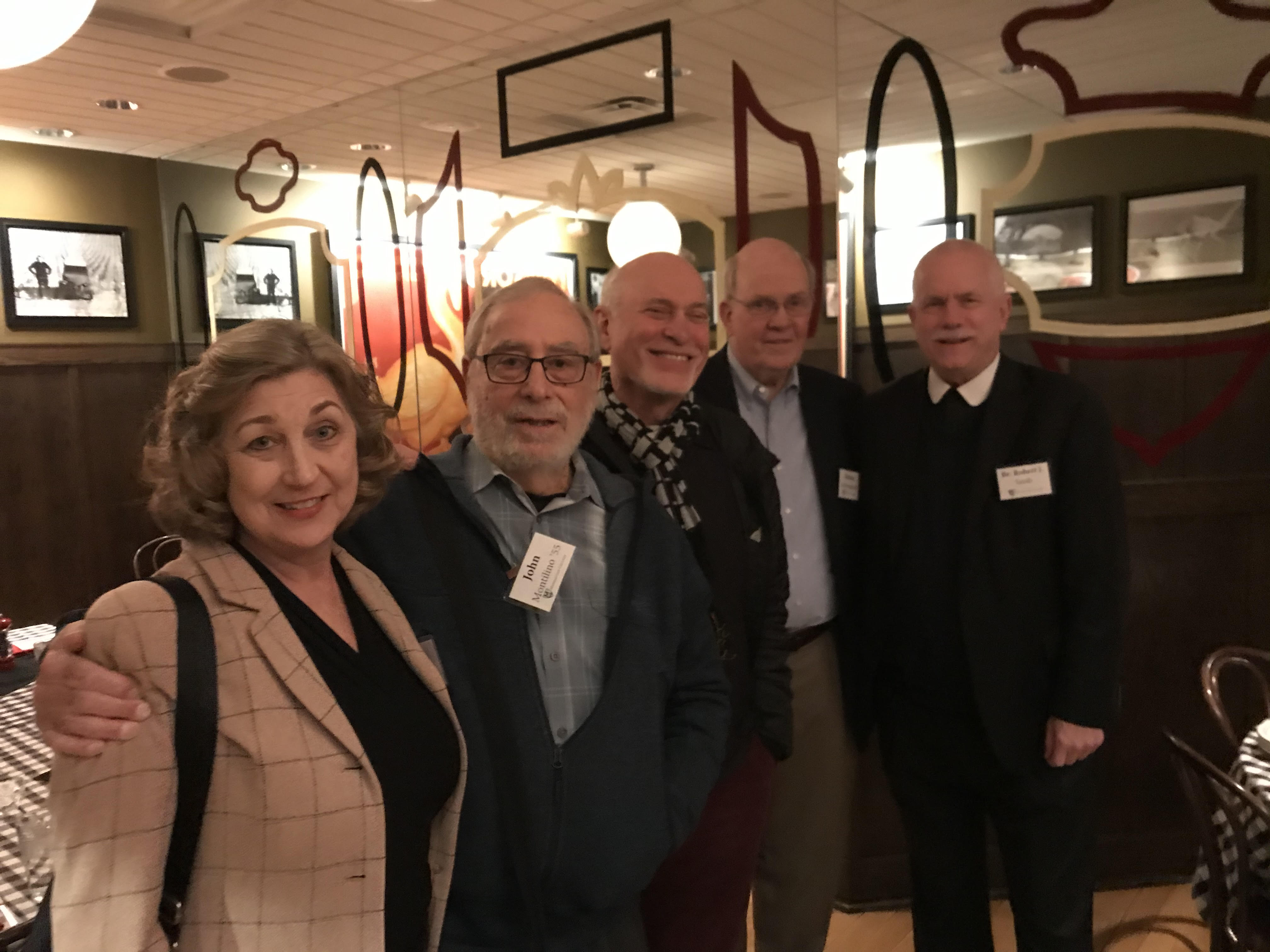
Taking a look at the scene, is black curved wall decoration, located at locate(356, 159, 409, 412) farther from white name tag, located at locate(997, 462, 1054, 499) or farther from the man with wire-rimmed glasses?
white name tag, located at locate(997, 462, 1054, 499)

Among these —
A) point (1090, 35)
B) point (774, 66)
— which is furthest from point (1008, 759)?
point (774, 66)

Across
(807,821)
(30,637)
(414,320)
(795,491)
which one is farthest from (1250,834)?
(414,320)

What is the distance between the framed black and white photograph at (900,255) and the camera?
2816mm

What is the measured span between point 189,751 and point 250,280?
492cm

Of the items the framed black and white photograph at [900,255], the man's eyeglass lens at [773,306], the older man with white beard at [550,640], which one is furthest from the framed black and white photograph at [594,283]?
the older man with white beard at [550,640]

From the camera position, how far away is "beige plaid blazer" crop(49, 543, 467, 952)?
961 millimetres

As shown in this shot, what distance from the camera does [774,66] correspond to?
292 cm

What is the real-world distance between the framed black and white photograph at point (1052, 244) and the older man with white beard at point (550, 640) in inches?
70.4

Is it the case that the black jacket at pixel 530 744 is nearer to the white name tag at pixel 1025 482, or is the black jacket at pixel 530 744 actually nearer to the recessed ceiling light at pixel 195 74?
the white name tag at pixel 1025 482

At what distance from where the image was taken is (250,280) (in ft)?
17.4

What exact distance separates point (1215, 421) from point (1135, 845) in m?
1.43

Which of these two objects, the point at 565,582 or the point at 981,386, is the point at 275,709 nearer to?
the point at 565,582

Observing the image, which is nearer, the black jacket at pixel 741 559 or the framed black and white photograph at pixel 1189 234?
the black jacket at pixel 741 559

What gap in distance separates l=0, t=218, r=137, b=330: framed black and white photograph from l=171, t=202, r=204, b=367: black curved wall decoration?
25 cm
